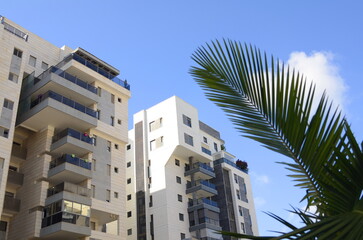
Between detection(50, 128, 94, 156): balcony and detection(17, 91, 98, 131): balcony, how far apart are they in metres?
1.24

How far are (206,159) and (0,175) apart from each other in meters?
30.3

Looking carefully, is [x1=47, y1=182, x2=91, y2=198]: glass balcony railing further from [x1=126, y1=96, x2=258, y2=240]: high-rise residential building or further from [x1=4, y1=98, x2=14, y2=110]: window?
[x1=126, y1=96, x2=258, y2=240]: high-rise residential building

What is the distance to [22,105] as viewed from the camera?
3903cm

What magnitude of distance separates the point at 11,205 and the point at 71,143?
7.05 m

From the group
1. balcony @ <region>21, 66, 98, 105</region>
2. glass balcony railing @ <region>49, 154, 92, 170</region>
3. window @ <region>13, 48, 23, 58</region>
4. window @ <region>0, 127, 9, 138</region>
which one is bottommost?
glass balcony railing @ <region>49, 154, 92, 170</region>

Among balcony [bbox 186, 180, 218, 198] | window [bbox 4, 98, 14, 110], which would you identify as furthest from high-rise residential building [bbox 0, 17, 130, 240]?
balcony [bbox 186, 180, 218, 198]

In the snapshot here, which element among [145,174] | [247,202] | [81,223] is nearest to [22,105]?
[81,223]

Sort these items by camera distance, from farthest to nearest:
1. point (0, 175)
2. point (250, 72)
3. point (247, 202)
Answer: point (247, 202) → point (0, 175) → point (250, 72)

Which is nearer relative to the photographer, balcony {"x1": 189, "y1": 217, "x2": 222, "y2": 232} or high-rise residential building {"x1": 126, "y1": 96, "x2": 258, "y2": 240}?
balcony {"x1": 189, "y1": 217, "x2": 222, "y2": 232}

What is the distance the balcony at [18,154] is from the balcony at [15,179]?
1385 mm

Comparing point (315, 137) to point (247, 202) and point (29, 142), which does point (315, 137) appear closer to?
point (29, 142)

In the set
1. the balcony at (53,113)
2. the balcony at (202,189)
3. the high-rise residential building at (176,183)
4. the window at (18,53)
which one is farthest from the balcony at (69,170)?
the balcony at (202,189)

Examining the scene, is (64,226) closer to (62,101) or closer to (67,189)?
(67,189)

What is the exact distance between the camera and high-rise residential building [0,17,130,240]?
1335 inches
